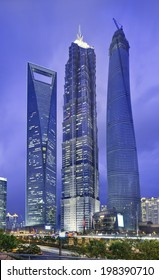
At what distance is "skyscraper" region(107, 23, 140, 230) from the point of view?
68562 mm


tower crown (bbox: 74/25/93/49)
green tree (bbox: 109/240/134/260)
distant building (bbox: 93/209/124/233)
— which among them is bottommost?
distant building (bbox: 93/209/124/233)

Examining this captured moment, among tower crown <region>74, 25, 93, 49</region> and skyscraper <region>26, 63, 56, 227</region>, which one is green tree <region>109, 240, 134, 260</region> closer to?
skyscraper <region>26, 63, 56, 227</region>

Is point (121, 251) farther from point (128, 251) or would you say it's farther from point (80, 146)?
point (80, 146)

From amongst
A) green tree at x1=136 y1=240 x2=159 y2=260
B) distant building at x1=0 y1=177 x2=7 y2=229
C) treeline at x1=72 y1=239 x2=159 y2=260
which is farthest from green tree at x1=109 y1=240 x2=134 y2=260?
distant building at x1=0 y1=177 x2=7 y2=229

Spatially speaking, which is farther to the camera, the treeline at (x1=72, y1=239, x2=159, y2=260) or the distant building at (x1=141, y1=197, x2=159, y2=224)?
the distant building at (x1=141, y1=197, x2=159, y2=224)

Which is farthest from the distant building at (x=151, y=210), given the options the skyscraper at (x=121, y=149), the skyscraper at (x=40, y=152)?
the skyscraper at (x=40, y=152)

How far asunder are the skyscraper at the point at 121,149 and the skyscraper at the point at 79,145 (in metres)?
10.5

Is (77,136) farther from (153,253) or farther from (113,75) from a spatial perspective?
(153,253)

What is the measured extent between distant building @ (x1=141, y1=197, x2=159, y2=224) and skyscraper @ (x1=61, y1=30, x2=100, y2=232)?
11.9m

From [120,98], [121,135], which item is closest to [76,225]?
[121,135]

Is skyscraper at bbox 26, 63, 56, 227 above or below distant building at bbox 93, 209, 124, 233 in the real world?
above

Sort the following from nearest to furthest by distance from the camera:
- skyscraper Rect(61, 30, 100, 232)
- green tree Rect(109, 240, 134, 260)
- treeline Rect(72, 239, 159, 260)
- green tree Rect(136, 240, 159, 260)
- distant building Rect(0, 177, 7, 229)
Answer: green tree Rect(136, 240, 159, 260), treeline Rect(72, 239, 159, 260), green tree Rect(109, 240, 134, 260), skyscraper Rect(61, 30, 100, 232), distant building Rect(0, 177, 7, 229)

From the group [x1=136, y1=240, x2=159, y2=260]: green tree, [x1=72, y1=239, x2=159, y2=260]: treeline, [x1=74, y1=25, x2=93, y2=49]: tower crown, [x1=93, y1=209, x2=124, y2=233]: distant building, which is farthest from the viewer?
[x1=74, y1=25, x2=93, y2=49]: tower crown

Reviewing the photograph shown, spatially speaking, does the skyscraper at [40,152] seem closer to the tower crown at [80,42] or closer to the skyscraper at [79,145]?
the skyscraper at [79,145]
